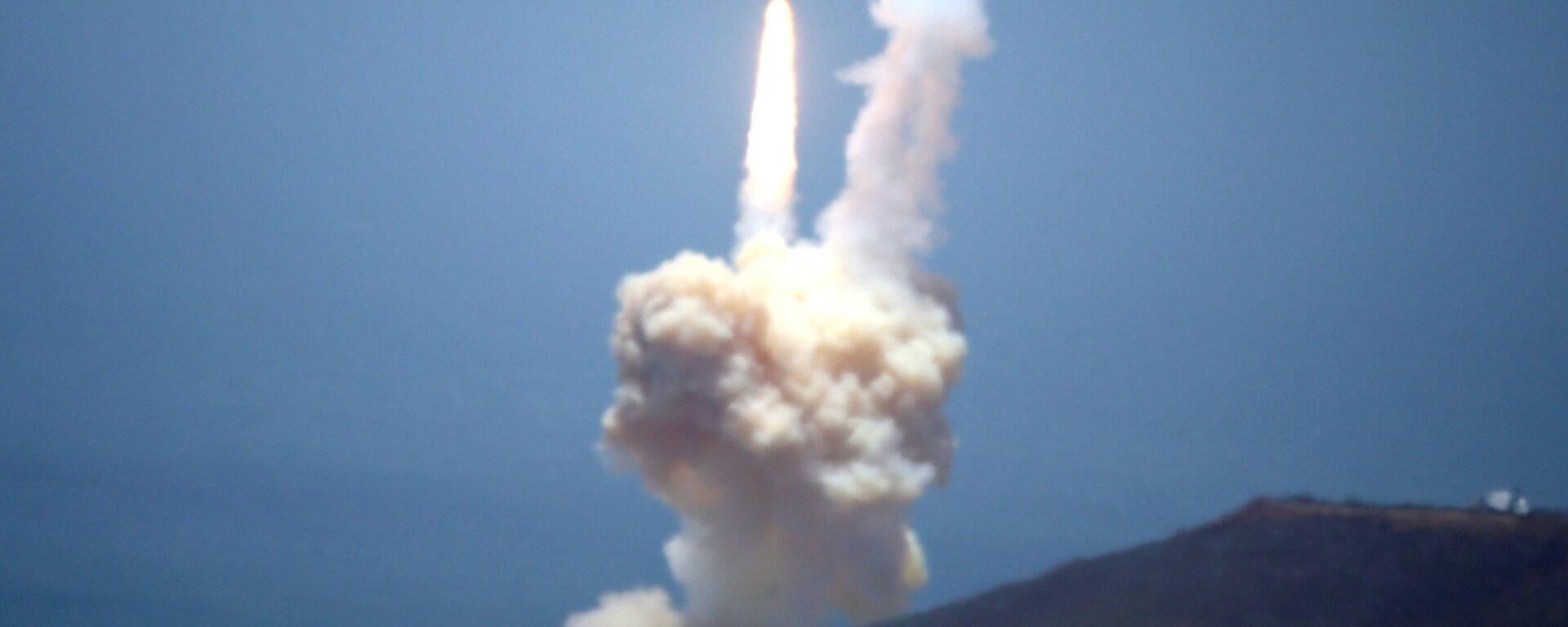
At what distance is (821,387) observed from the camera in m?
53.6

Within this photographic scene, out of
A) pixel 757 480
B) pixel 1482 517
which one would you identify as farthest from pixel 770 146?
pixel 1482 517

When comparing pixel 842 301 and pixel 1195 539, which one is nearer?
pixel 1195 539

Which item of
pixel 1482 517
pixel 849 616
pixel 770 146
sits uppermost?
pixel 770 146

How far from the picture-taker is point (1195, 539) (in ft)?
156

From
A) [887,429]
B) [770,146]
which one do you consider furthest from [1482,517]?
[770,146]

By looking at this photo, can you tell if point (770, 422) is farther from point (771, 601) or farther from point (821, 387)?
point (771, 601)

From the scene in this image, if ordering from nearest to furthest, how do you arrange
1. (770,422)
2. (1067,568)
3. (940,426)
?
(1067,568), (770,422), (940,426)

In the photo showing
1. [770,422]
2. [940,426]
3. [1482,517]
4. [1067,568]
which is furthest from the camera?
[940,426]

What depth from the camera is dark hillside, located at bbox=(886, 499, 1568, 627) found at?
41812 millimetres

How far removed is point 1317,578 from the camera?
143ft

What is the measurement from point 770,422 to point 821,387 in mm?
1939

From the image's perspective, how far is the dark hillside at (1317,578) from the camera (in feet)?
137

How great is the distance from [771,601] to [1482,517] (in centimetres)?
1827

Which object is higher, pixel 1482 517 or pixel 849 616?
pixel 849 616
